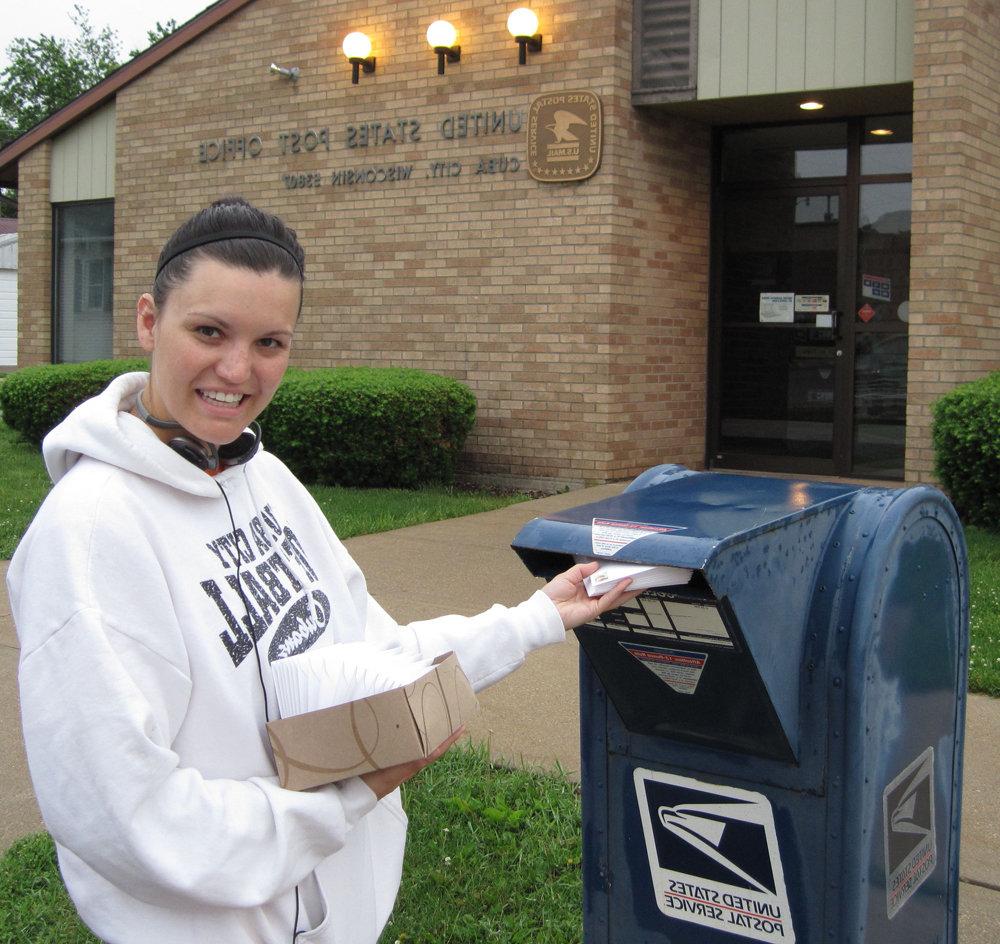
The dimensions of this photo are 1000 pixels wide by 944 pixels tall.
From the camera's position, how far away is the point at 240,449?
199cm

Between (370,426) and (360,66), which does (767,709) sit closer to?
(370,426)

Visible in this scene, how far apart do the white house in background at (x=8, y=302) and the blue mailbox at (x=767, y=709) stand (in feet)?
125

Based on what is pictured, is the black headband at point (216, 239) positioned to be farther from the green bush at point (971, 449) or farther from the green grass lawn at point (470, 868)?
the green bush at point (971, 449)

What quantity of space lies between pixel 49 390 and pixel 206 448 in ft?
35.1

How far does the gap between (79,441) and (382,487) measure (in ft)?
28.2

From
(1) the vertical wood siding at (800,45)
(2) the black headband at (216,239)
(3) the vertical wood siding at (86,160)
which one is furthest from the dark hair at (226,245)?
(3) the vertical wood siding at (86,160)

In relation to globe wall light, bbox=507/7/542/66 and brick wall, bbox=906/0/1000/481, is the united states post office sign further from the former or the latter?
brick wall, bbox=906/0/1000/481

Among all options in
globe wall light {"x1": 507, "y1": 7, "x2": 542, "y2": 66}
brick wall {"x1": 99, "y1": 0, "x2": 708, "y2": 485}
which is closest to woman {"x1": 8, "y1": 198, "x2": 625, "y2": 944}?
brick wall {"x1": 99, "y1": 0, "x2": 708, "y2": 485}

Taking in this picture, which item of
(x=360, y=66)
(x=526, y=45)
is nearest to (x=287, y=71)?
(x=360, y=66)

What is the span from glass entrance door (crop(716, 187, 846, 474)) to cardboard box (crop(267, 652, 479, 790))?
9436 mm

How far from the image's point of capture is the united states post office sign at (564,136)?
10055 millimetres

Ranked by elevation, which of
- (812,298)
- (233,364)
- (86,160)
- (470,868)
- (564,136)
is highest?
(86,160)

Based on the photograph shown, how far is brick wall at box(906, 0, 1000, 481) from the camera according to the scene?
29.0 ft

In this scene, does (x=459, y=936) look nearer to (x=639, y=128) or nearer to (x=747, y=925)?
(x=747, y=925)
